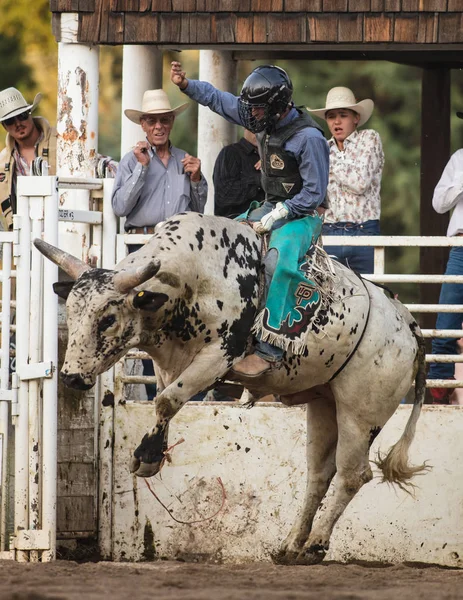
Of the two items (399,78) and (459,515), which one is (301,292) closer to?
(459,515)

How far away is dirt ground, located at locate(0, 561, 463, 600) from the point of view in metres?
6.04

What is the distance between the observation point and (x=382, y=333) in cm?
802

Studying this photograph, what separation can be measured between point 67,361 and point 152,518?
2.93 meters

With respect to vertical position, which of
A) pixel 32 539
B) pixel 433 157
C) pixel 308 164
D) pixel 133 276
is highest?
pixel 433 157

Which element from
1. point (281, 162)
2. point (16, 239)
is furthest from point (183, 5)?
point (281, 162)

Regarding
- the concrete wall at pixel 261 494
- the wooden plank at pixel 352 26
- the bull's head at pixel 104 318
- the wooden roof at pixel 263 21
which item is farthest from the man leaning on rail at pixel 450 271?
the bull's head at pixel 104 318

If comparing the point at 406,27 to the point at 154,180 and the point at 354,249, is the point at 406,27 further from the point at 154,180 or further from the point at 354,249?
the point at 154,180

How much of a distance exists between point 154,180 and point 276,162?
6.40 ft

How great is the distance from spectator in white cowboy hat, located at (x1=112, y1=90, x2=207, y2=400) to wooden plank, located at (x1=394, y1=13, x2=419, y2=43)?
5.53ft

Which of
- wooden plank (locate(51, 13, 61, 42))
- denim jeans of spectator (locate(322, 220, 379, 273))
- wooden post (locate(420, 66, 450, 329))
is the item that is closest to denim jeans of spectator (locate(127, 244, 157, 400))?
denim jeans of spectator (locate(322, 220, 379, 273))

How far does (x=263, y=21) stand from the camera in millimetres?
9977

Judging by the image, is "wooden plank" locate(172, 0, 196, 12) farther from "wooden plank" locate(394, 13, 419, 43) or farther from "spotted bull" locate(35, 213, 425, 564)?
"spotted bull" locate(35, 213, 425, 564)

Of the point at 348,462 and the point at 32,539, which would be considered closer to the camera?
the point at 348,462

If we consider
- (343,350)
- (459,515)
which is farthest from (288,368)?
(459,515)
